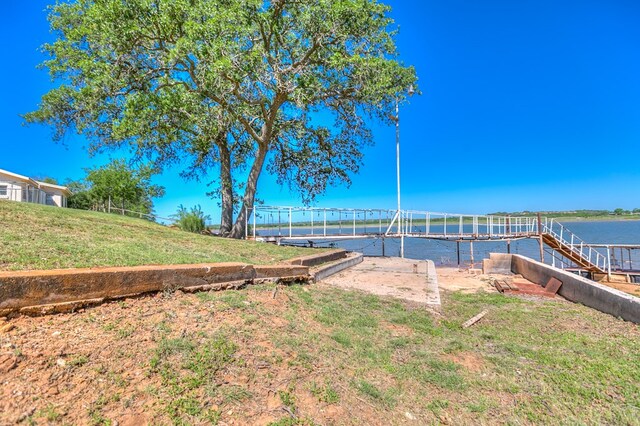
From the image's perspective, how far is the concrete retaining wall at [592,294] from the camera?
18.5ft

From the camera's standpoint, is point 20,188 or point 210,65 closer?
point 210,65

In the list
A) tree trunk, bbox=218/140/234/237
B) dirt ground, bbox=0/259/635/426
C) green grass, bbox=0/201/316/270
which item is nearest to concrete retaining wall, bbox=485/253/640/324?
dirt ground, bbox=0/259/635/426

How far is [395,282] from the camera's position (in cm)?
812

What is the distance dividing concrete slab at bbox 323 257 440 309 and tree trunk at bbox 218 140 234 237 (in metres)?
6.42

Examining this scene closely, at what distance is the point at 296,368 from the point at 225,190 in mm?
12033

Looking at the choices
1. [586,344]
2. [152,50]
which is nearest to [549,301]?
[586,344]

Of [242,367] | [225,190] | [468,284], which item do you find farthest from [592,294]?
[225,190]

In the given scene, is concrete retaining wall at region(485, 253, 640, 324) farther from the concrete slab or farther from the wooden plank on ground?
the concrete slab

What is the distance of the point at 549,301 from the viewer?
7348 millimetres

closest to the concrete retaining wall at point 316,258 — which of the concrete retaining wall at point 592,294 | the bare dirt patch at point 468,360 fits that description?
the bare dirt patch at point 468,360

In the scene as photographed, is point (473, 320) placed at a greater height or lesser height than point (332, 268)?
lesser

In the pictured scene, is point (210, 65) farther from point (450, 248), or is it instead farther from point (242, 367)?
point (450, 248)

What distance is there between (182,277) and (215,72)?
7.73 meters

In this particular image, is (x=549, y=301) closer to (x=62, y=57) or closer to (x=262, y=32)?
(x=262, y=32)
